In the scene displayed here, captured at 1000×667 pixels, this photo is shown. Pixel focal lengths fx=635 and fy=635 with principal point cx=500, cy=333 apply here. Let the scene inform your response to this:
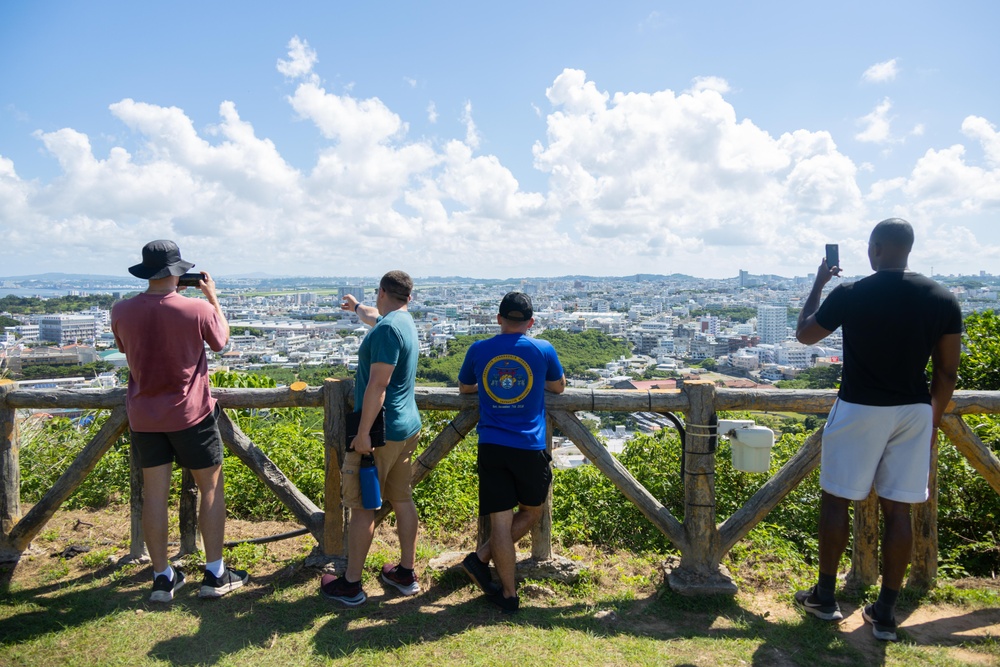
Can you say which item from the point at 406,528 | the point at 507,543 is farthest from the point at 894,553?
the point at 406,528

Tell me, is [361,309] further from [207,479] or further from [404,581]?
[404,581]

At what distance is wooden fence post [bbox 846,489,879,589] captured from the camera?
3686 mm

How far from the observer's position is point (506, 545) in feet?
11.2

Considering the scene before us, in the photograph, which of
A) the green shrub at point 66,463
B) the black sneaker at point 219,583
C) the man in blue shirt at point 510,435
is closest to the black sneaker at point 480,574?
the man in blue shirt at point 510,435

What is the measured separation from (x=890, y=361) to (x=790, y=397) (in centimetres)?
84

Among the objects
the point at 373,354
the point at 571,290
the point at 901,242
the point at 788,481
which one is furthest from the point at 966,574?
the point at 571,290

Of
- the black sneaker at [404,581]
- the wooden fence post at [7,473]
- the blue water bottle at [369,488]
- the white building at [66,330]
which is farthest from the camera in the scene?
the white building at [66,330]

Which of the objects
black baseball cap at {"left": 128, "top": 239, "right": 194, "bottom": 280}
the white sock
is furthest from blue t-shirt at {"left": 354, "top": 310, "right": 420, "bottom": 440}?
the white sock

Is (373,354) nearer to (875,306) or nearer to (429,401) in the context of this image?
(429,401)

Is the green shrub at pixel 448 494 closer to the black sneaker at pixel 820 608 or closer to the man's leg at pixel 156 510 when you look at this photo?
the man's leg at pixel 156 510

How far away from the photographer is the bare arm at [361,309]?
373 cm

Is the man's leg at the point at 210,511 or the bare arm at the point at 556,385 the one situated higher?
the bare arm at the point at 556,385

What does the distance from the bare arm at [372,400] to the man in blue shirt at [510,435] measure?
20.6 inches

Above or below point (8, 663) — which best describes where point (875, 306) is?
above
